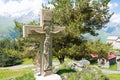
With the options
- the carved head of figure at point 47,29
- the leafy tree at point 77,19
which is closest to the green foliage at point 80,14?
the leafy tree at point 77,19

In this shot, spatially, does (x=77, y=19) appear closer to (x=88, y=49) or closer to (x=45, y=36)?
(x=88, y=49)

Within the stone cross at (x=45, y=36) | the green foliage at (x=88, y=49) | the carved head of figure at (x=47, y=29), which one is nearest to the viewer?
the stone cross at (x=45, y=36)

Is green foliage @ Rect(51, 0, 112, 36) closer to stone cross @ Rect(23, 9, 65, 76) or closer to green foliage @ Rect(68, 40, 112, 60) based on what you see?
green foliage @ Rect(68, 40, 112, 60)

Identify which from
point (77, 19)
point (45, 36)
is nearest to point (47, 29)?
point (45, 36)

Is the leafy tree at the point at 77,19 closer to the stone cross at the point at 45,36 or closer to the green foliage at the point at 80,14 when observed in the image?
the green foliage at the point at 80,14

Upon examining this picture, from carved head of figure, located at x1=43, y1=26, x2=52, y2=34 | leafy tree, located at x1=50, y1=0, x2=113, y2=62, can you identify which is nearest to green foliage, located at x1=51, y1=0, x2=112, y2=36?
leafy tree, located at x1=50, y1=0, x2=113, y2=62

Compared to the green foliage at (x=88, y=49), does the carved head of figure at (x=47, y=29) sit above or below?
above

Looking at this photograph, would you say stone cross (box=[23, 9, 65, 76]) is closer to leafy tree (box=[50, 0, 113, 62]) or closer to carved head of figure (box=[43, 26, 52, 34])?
carved head of figure (box=[43, 26, 52, 34])

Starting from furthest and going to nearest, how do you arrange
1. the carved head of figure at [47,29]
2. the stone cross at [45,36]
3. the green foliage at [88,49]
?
the green foliage at [88,49] → the carved head of figure at [47,29] → the stone cross at [45,36]

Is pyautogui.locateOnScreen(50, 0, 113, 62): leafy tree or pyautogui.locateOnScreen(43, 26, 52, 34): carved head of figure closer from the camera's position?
pyautogui.locateOnScreen(43, 26, 52, 34): carved head of figure

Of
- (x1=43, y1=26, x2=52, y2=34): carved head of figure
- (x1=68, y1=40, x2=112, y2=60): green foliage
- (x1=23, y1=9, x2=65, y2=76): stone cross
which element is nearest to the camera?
(x1=23, y1=9, x2=65, y2=76): stone cross

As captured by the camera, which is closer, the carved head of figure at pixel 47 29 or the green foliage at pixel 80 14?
the carved head of figure at pixel 47 29

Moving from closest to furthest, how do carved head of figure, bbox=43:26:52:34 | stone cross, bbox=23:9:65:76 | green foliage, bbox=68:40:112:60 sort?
stone cross, bbox=23:9:65:76
carved head of figure, bbox=43:26:52:34
green foliage, bbox=68:40:112:60

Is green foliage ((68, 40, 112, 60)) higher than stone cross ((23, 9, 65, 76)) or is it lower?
lower
